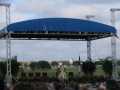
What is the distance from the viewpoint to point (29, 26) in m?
36.8

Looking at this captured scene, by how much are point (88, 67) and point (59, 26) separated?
8.85 m

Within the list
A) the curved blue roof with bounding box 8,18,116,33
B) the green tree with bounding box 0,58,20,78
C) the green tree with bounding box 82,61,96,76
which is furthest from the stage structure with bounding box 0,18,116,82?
the green tree with bounding box 82,61,96,76

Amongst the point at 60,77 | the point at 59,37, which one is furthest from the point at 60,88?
the point at 59,37

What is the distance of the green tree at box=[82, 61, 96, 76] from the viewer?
45.2 metres

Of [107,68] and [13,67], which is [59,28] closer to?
[13,67]

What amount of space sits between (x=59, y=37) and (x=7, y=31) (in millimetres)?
8582

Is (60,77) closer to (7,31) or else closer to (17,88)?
(7,31)

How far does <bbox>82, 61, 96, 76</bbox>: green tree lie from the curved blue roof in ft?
23.7

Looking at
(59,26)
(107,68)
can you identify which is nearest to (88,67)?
(107,68)

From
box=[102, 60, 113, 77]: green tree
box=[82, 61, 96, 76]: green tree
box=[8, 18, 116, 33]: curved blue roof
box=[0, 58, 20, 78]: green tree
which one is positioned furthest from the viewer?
box=[102, 60, 113, 77]: green tree

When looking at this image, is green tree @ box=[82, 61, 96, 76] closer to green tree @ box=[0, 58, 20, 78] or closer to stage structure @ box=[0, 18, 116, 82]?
stage structure @ box=[0, 18, 116, 82]

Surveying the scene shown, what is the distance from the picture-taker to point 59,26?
3753 cm

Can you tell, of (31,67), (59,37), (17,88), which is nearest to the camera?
(17,88)

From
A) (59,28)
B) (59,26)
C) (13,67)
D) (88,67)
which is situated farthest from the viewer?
(88,67)
